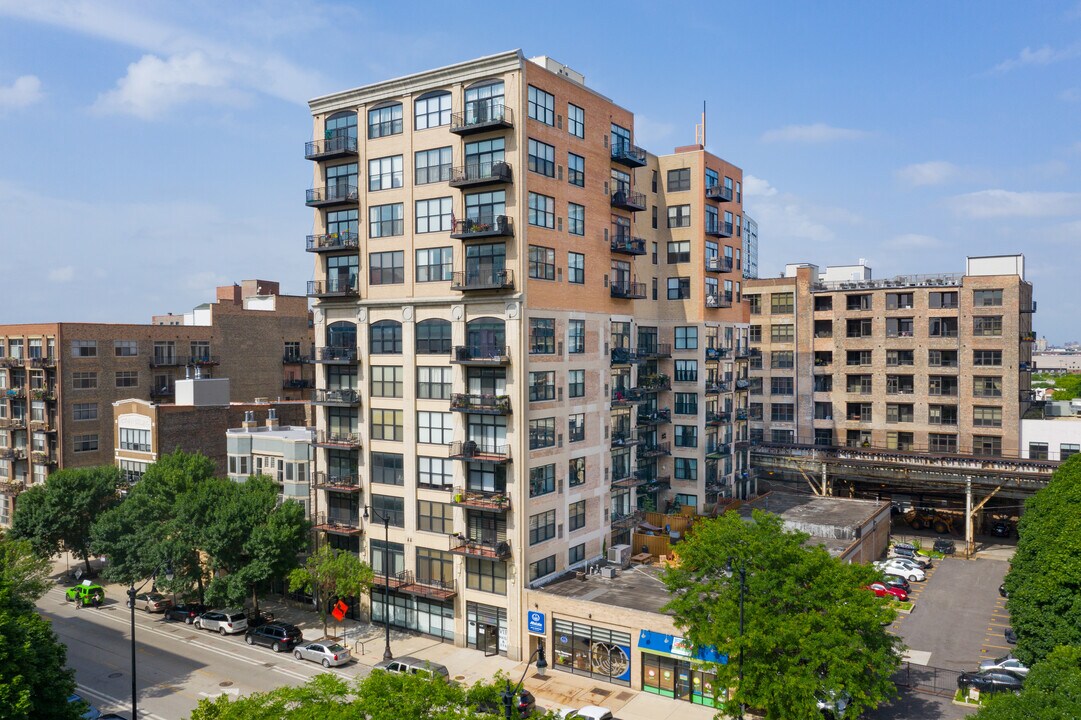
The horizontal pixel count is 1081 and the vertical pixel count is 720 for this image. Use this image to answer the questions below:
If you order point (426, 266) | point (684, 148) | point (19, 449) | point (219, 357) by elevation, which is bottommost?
point (19, 449)

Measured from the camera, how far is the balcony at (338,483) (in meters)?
53.7

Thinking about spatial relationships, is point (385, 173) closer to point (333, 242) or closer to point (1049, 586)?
point (333, 242)

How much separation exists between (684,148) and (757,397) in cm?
3570

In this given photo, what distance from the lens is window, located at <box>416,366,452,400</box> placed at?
5053 centimetres

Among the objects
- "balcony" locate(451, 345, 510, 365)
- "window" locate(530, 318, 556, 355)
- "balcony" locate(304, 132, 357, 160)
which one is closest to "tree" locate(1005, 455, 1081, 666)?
"window" locate(530, 318, 556, 355)

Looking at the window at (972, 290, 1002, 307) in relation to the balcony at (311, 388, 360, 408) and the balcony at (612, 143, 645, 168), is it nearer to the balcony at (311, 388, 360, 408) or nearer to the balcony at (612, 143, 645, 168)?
the balcony at (612, 143, 645, 168)

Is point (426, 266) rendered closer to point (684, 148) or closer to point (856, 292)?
point (684, 148)

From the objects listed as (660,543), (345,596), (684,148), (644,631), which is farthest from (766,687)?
(684,148)

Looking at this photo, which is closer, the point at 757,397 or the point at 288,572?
the point at 288,572

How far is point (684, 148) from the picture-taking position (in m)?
66.1

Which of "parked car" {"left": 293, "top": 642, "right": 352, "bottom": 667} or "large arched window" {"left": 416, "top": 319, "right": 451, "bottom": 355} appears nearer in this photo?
"parked car" {"left": 293, "top": 642, "right": 352, "bottom": 667}

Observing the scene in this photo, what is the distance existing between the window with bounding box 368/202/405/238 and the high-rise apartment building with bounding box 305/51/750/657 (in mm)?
114

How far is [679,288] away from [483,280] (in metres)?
22.8

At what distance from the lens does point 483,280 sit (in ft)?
158
